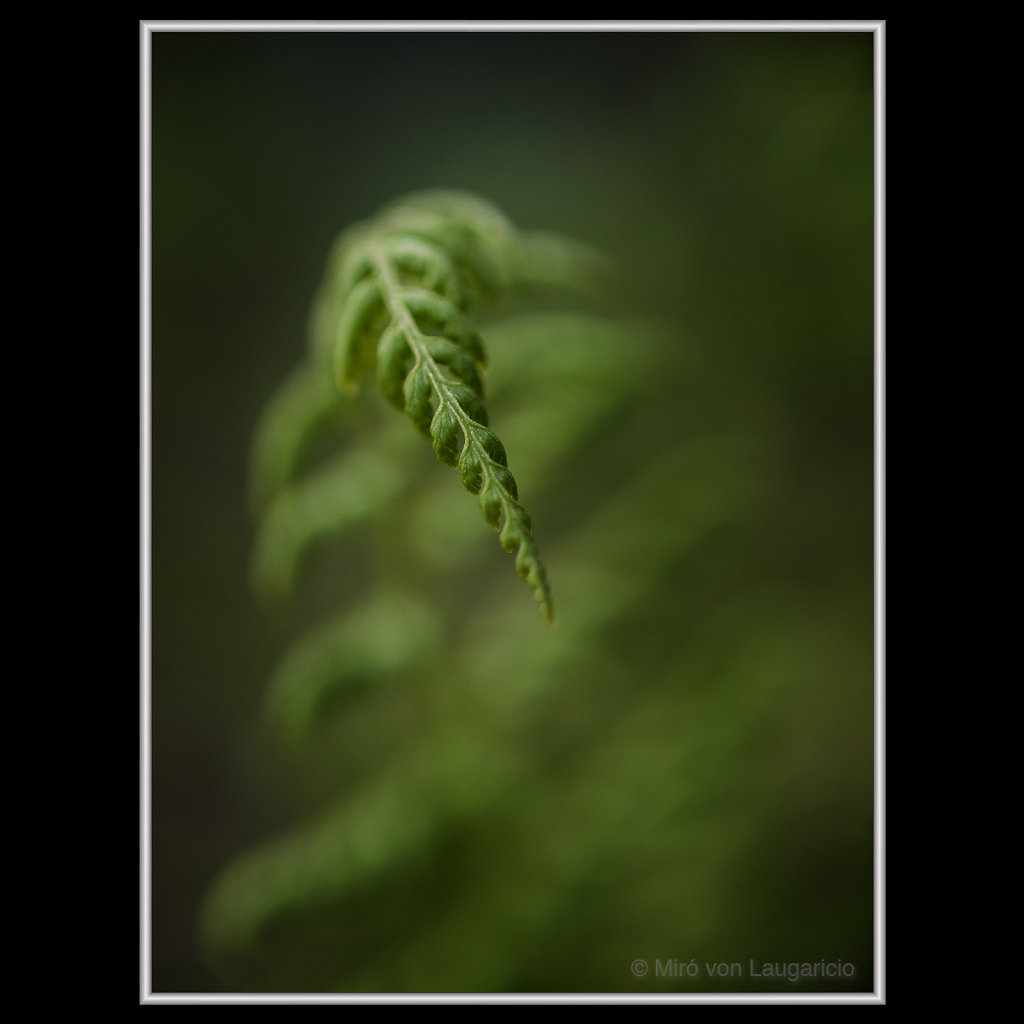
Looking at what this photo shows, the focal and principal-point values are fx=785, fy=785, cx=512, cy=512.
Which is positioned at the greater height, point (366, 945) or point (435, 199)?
point (435, 199)

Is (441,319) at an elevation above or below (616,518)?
above

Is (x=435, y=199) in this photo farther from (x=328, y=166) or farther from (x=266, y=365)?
(x=266, y=365)

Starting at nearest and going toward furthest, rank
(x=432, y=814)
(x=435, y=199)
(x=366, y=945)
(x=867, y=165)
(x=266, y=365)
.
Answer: (x=435, y=199) → (x=432, y=814) → (x=366, y=945) → (x=867, y=165) → (x=266, y=365)

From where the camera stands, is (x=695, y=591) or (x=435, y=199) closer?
(x=435, y=199)

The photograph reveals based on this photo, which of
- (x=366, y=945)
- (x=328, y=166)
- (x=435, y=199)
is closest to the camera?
(x=435, y=199)

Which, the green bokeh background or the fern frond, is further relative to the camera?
the green bokeh background

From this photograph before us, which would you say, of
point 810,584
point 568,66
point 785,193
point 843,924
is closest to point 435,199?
point 568,66
